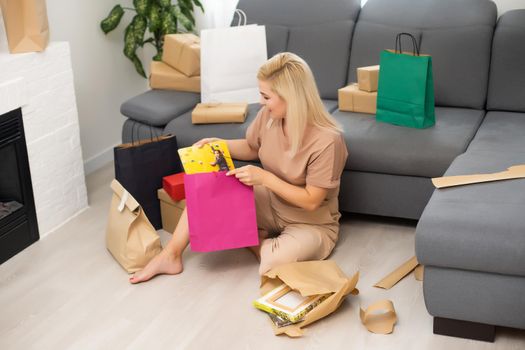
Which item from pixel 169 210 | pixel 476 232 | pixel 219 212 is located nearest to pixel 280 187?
pixel 219 212

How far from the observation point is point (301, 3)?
386 cm

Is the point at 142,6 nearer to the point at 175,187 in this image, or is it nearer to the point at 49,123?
the point at 49,123

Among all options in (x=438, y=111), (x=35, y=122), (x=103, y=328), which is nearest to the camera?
(x=103, y=328)

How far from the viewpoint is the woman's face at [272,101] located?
2.75 metres

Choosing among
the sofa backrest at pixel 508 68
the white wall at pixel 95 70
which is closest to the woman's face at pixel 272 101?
the sofa backrest at pixel 508 68

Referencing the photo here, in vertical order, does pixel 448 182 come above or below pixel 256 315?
above

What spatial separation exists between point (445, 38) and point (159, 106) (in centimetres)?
138

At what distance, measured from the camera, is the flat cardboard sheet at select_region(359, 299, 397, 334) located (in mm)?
2490

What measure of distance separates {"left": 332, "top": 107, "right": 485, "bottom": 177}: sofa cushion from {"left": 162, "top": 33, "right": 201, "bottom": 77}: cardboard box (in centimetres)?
91

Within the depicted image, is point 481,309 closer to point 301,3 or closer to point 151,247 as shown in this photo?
point 151,247

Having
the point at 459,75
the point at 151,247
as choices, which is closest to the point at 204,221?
the point at 151,247

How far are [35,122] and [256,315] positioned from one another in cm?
132

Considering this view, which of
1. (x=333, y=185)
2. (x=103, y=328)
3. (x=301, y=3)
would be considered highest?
(x=301, y=3)

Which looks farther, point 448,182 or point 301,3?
point 301,3
